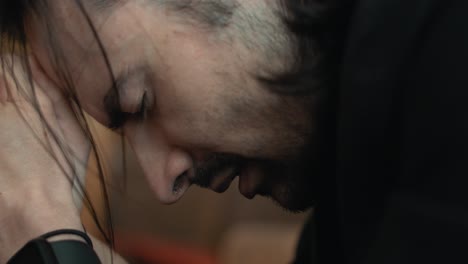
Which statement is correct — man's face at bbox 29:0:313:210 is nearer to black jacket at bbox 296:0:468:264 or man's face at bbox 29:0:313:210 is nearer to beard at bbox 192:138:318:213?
beard at bbox 192:138:318:213

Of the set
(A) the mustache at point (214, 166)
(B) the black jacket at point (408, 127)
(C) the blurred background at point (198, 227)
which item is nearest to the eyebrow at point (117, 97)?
(A) the mustache at point (214, 166)

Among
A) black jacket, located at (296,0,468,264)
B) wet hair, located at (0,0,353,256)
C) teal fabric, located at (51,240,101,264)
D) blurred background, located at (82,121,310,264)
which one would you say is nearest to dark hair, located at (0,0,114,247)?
wet hair, located at (0,0,353,256)

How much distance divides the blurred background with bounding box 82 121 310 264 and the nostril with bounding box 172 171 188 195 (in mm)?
735

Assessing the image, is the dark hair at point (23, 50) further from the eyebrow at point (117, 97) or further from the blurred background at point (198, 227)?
the blurred background at point (198, 227)

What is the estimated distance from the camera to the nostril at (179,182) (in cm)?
85

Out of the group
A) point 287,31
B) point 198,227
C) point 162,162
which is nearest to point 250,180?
point 162,162

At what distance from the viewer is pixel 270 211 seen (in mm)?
1781

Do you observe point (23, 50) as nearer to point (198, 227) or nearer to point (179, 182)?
point (179, 182)

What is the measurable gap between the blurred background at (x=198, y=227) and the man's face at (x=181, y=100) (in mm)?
761

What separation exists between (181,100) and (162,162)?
12 centimetres

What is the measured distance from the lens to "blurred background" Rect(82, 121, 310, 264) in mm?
1628

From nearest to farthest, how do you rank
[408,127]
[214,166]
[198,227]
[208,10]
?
[408,127] → [208,10] → [214,166] → [198,227]

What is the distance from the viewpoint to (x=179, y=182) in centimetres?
86

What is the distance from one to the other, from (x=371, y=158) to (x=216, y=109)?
21cm
